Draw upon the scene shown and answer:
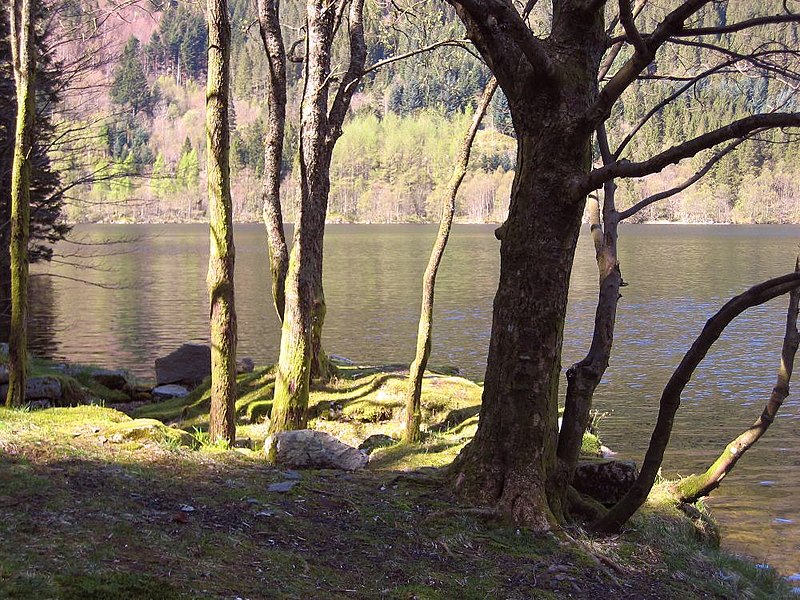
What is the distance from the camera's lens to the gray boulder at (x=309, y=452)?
796 cm

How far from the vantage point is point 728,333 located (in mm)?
30500

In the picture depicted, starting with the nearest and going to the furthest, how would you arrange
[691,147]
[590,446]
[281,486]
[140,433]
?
[691,147] → [281,486] → [140,433] → [590,446]

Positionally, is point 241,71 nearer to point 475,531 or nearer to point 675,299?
point 675,299

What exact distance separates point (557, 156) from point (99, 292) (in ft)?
136

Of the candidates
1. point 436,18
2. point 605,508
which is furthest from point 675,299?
point 605,508

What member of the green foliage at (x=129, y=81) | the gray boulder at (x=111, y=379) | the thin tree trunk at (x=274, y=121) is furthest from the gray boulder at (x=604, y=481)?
the green foliage at (x=129, y=81)

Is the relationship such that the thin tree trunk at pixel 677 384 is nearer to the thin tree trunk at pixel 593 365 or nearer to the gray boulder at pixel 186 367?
the thin tree trunk at pixel 593 365

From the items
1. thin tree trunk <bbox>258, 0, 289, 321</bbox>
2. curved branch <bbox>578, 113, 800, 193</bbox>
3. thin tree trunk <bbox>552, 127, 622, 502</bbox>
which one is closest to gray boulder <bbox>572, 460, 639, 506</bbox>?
thin tree trunk <bbox>552, 127, 622, 502</bbox>

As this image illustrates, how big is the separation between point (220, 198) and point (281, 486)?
374 cm

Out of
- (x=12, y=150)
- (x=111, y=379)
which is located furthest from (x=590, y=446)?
(x=12, y=150)

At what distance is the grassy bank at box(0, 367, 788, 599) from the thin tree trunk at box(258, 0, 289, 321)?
4873 millimetres

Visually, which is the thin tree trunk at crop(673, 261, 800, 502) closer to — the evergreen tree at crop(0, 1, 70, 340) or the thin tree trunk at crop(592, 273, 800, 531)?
the thin tree trunk at crop(592, 273, 800, 531)

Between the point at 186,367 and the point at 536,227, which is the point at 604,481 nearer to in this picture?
the point at 536,227

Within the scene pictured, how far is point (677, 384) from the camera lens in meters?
6.42
